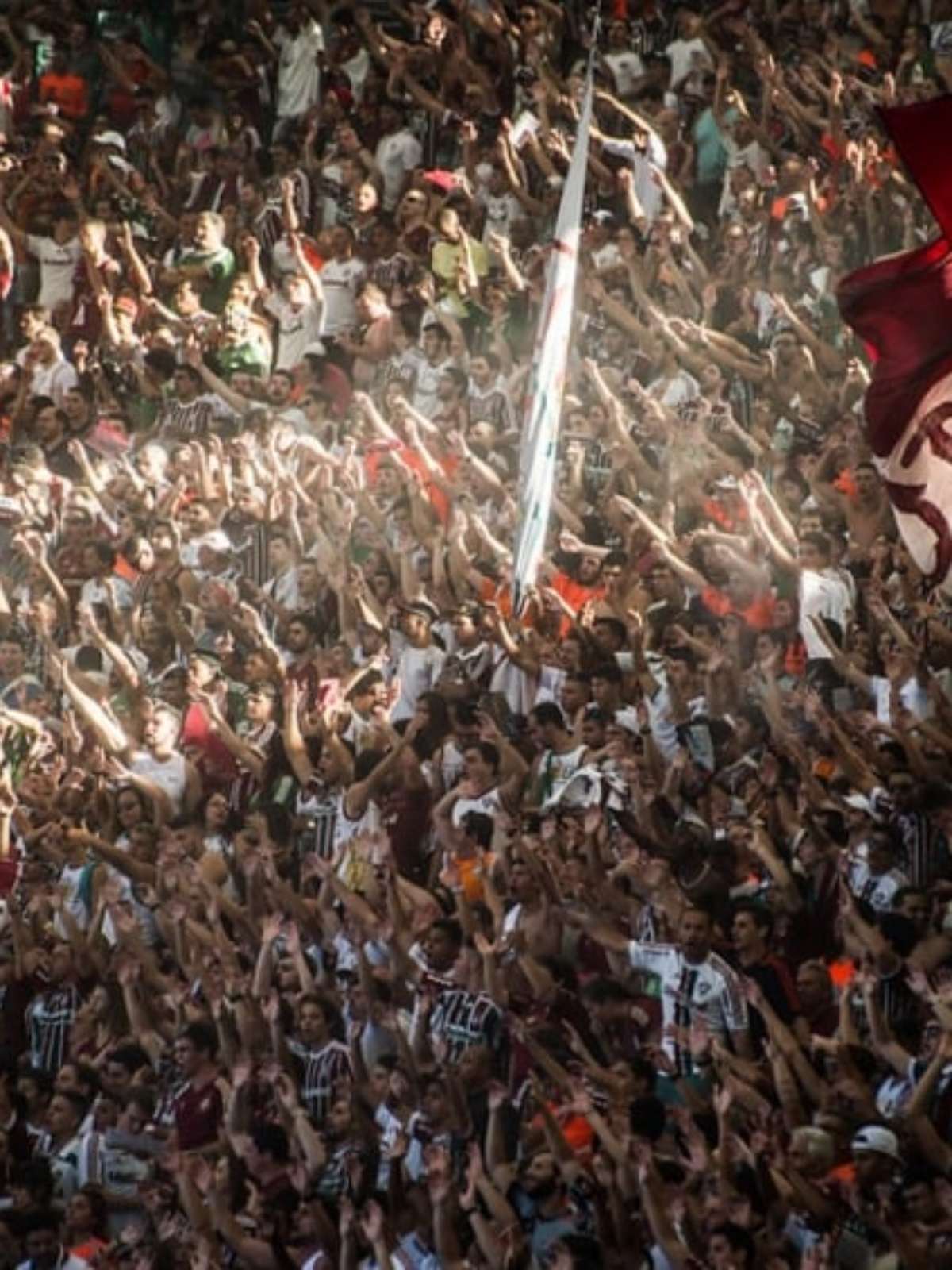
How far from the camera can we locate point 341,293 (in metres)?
18.8

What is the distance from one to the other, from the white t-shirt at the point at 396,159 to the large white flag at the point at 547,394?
6.06m

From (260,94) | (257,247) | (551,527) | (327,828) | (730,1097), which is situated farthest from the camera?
(260,94)

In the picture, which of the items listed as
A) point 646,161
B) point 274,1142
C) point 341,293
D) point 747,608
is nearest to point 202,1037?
point 274,1142

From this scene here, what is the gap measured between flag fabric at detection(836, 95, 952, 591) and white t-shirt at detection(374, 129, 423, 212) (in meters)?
6.93

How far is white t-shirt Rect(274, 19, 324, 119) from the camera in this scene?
808 inches

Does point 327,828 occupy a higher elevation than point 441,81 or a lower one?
lower

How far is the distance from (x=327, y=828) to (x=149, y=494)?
290 centimetres

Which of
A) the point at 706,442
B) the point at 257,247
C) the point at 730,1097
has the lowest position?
the point at 730,1097

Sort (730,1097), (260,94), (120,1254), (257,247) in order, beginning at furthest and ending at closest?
(260,94) → (257,247) → (120,1254) → (730,1097)

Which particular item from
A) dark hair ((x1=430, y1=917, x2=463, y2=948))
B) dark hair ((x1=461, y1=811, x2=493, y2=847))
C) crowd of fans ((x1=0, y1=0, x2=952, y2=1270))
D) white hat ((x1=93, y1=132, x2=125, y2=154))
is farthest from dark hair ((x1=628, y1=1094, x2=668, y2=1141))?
white hat ((x1=93, y1=132, x2=125, y2=154))

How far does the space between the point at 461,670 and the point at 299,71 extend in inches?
237

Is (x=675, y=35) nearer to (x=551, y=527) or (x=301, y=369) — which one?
(x=301, y=369)

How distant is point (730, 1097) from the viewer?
12.9 m

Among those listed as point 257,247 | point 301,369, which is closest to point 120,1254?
point 301,369
